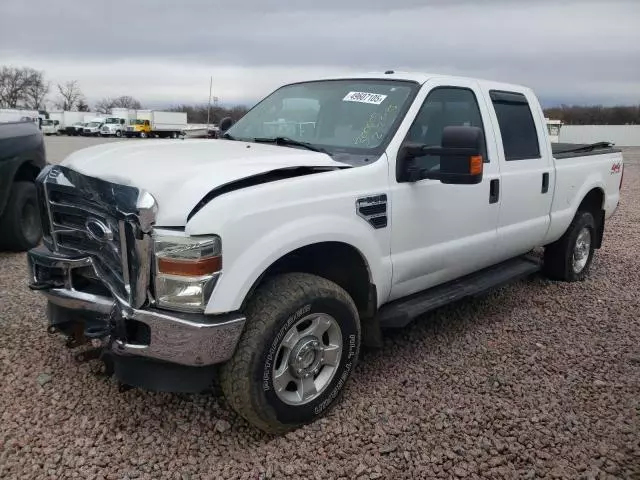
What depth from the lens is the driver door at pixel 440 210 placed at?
350 centimetres

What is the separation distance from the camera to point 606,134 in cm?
5034

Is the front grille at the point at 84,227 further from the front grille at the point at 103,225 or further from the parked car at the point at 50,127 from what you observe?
the parked car at the point at 50,127

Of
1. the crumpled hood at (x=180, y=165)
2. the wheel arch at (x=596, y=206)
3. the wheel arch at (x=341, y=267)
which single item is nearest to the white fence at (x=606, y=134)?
the wheel arch at (x=596, y=206)

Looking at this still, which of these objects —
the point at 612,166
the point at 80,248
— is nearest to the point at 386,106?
the point at 80,248

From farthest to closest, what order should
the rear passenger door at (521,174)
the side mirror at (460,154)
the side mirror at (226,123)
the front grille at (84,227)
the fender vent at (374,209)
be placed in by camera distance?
1. the side mirror at (226,123)
2. the rear passenger door at (521,174)
3. the fender vent at (374,209)
4. the side mirror at (460,154)
5. the front grille at (84,227)

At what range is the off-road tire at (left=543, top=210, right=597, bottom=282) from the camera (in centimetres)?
563

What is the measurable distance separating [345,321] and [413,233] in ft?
2.52

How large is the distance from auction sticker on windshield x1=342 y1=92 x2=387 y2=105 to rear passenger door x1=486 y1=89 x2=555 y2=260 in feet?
3.63

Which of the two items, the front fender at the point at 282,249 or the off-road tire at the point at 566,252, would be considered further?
the off-road tire at the point at 566,252

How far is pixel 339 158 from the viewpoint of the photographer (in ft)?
11.3

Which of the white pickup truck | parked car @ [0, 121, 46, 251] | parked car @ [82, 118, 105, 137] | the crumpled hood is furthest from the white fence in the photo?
the crumpled hood

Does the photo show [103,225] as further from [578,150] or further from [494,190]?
→ [578,150]

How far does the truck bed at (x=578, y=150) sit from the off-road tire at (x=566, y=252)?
599 millimetres

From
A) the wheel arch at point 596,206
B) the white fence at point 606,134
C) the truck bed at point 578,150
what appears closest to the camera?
the truck bed at point 578,150
